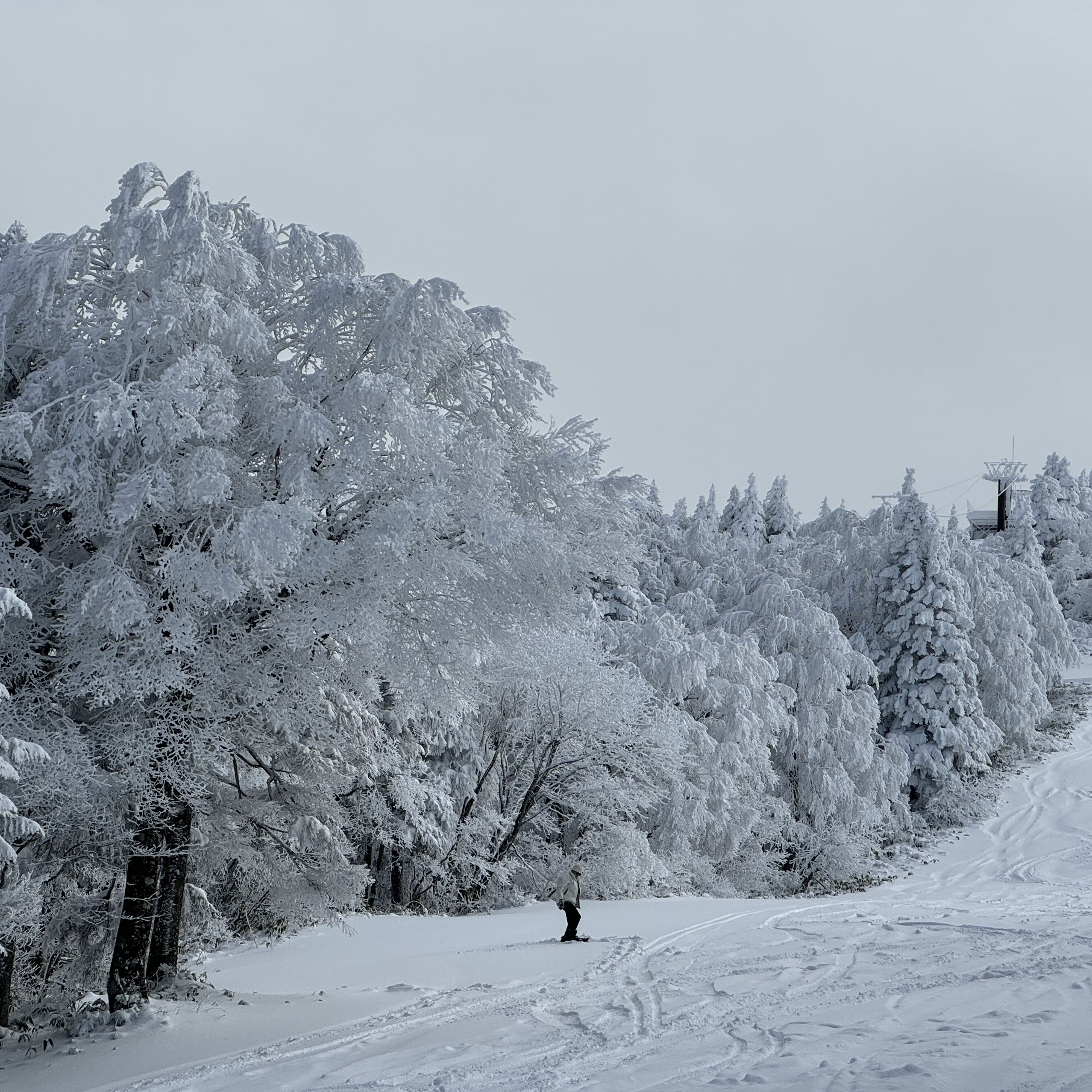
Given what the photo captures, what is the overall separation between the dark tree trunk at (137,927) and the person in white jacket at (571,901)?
5491 millimetres

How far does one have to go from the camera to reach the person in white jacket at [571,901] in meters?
13.5

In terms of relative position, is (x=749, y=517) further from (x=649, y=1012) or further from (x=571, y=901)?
(x=649, y=1012)

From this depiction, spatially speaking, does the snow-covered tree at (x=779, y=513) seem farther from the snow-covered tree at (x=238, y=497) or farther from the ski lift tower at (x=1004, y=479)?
the snow-covered tree at (x=238, y=497)

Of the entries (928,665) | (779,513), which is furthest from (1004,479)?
(928,665)

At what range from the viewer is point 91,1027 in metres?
9.21

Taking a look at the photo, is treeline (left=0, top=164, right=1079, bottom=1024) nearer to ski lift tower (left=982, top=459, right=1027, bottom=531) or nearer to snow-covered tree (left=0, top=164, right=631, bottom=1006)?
snow-covered tree (left=0, top=164, right=631, bottom=1006)

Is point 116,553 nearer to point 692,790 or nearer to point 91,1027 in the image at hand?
point 91,1027

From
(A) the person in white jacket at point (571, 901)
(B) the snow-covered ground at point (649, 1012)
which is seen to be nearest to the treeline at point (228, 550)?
(B) the snow-covered ground at point (649, 1012)

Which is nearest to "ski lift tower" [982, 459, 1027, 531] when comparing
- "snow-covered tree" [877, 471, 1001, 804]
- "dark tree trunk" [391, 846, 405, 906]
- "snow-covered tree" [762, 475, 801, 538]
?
"snow-covered tree" [762, 475, 801, 538]

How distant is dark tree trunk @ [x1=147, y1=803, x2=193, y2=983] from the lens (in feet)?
34.1

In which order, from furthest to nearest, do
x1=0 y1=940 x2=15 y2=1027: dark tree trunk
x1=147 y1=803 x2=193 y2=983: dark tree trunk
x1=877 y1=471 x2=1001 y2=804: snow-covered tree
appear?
x1=877 y1=471 x2=1001 y2=804: snow-covered tree → x1=0 y1=940 x2=15 y2=1027: dark tree trunk → x1=147 y1=803 x2=193 y2=983: dark tree trunk

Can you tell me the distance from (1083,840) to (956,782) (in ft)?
14.9

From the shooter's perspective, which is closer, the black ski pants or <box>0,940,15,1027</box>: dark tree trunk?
<box>0,940,15,1027</box>: dark tree trunk

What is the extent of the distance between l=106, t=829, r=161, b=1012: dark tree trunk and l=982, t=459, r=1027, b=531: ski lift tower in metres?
61.4
